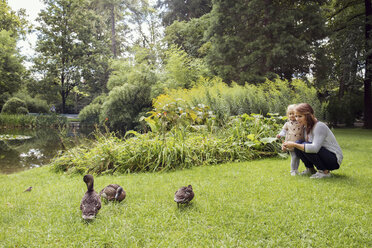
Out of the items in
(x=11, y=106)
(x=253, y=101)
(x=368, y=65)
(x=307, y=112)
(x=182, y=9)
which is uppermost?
(x=182, y=9)

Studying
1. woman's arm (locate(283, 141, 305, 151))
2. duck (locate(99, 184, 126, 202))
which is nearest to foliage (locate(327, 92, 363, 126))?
woman's arm (locate(283, 141, 305, 151))

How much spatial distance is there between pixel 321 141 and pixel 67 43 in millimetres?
25355

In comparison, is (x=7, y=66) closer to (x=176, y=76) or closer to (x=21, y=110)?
(x=21, y=110)

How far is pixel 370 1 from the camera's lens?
9.16 metres

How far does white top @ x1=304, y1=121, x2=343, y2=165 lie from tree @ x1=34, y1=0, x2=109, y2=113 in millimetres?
23155

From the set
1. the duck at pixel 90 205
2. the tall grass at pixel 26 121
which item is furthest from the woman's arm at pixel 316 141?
the tall grass at pixel 26 121

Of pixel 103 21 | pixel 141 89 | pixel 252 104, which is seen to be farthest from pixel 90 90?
pixel 252 104

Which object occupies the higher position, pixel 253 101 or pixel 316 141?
pixel 253 101

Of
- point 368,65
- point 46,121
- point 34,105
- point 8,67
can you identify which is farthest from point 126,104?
point 34,105

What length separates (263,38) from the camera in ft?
31.4

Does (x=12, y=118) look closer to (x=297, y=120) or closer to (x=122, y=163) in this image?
(x=122, y=163)

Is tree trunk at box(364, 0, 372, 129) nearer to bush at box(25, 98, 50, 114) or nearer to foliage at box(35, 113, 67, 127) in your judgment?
foliage at box(35, 113, 67, 127)

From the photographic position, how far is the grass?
1.61 metres

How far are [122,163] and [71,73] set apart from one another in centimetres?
2298
